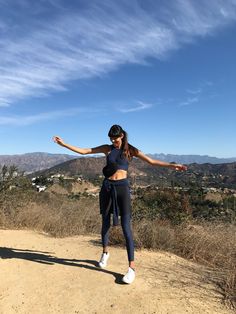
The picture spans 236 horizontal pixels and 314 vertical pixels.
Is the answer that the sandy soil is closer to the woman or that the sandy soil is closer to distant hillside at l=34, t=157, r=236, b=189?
the woman

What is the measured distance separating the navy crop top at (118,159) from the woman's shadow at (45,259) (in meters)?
1.26

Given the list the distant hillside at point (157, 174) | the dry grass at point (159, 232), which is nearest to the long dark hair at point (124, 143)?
the distant hillside at point (157, 174)

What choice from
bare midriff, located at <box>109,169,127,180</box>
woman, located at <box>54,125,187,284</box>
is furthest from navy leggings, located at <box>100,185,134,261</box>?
bare midriff, located at <box>109,169,127,180</box>

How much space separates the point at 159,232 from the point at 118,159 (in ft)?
6.49

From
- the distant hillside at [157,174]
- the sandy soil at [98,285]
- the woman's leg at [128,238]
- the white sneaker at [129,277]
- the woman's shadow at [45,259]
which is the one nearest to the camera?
the sandy soil at [98,285]

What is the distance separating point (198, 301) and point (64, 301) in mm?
1362

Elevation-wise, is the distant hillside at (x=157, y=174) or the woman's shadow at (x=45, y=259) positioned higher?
the distant hillside at (x=157, y=174)

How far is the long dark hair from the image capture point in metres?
4.90

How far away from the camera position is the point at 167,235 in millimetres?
6277

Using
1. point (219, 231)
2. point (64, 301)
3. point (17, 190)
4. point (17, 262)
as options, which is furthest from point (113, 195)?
point (17, 190)

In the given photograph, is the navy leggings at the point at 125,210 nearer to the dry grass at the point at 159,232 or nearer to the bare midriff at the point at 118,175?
the bare midriff at the point at 118,175

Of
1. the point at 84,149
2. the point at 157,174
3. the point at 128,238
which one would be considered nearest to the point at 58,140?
the point at 84,149

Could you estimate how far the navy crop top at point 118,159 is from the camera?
4.87 m

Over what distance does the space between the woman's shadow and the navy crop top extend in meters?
1.26
